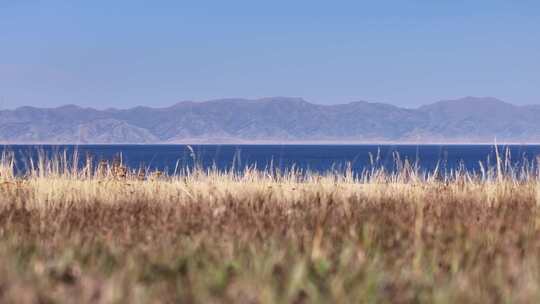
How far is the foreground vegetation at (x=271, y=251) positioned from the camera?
474 centimetres

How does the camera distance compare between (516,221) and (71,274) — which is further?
(516,221)

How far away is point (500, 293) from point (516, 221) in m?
2.99

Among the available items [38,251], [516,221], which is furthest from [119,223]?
[516,221]

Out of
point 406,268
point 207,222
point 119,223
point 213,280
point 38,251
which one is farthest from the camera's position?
point 119,223

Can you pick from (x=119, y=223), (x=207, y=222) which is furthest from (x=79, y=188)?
(x=207, y=222)

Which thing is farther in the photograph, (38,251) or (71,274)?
(38,251)

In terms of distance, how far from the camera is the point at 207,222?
749 centimetres

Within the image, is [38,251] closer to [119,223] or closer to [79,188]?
[119,223]

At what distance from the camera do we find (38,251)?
6234 millimetres

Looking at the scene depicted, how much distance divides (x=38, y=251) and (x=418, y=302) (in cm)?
288

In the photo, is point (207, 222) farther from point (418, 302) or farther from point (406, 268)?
point (418, 302)

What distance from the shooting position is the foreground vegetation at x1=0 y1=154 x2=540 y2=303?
15.5 ft

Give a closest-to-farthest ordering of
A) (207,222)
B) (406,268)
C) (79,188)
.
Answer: (406,268) → (207,222) → (79,188)

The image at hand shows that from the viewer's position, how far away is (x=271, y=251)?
592 centimetres
